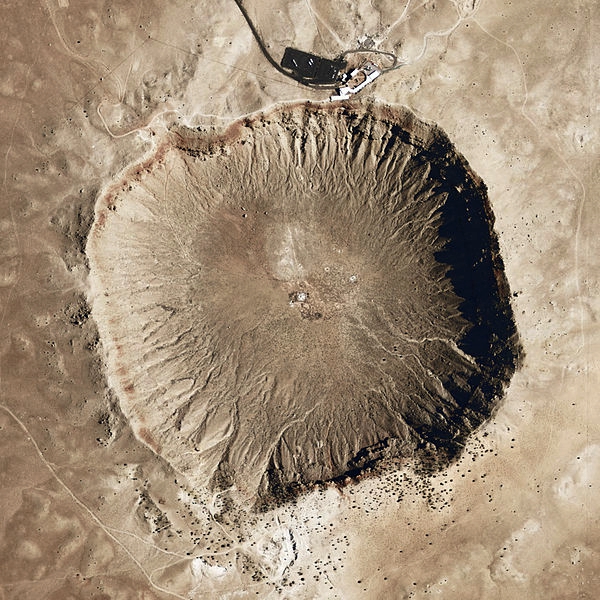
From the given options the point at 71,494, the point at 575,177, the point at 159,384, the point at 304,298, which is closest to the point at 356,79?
the point at 304,298

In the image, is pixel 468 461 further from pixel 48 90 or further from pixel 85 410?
pixel 48 90

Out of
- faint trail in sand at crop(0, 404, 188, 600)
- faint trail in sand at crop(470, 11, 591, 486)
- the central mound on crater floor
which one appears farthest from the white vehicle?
faint trail in sand at crop(0, 404, 188, 600)

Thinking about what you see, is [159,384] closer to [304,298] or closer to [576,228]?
[304,298]

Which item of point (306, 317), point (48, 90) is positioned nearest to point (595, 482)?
point (306, 317)

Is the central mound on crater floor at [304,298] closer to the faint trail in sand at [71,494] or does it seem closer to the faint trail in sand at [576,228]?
the faint trail in sand at [576,228]

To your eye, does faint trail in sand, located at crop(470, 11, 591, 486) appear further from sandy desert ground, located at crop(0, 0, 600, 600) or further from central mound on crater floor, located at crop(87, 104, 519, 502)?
central mound on crater floor, located at crop(87, 104, 519, 502)

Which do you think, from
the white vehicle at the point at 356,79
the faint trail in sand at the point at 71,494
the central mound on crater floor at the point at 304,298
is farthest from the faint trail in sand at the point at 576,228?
the faint trail in sand at the point at 71,494
